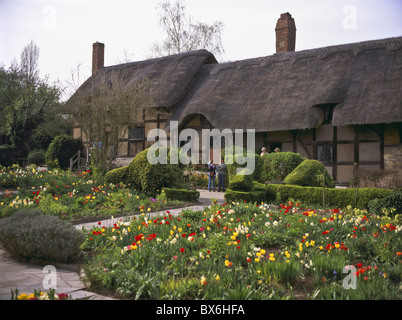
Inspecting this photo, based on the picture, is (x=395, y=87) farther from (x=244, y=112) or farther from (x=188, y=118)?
(x=188, y=118)

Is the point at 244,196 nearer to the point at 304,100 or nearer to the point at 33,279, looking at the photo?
the point at 33,279

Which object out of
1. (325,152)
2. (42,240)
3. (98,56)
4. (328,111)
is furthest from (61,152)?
(42,240)

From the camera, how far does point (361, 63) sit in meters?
16.4

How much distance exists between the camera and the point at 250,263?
4.20 m

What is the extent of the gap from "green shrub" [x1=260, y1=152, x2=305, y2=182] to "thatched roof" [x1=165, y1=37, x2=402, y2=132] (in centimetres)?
369

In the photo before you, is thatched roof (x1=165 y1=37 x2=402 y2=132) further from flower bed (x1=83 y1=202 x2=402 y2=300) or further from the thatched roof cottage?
flower bed (x1=83 y1=202 x2=402 y2=300)

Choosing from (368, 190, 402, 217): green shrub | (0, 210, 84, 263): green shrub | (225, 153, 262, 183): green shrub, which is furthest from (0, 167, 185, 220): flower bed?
(368, 190, 402, 217): green shrub

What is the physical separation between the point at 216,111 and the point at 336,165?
605 cm

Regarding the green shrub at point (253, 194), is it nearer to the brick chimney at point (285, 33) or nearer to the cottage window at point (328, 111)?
the cottage window at point (328, 111)

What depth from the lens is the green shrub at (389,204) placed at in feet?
26.0

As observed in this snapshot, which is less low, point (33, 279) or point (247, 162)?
point (247, 162)

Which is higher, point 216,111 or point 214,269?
point 216,111

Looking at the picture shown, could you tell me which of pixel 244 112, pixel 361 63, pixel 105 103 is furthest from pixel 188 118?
pixel 361 63

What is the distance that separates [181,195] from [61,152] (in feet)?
42.9
